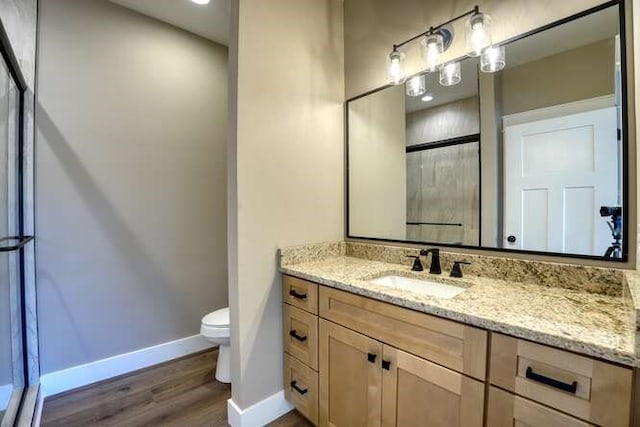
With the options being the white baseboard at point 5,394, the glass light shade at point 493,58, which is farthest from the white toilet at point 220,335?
the glass light shade at point 493,58

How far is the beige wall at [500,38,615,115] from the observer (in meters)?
1.20

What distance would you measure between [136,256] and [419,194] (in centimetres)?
210

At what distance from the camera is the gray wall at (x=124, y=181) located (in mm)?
1978

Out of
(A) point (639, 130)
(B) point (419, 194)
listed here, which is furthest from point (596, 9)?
(B) point (419, 194)

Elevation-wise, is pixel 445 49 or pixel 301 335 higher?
pixel 445 49

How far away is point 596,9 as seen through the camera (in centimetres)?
118

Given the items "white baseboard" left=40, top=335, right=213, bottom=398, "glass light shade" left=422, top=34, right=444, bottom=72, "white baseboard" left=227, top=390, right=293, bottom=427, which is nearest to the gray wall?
"white baseboard" left=40, top=335, right=213, bottom=398

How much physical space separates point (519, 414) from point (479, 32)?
5.07 feet

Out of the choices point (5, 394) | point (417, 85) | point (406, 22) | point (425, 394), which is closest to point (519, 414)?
point (425, 394)

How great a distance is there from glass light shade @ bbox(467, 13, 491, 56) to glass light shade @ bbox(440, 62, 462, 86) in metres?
0.12

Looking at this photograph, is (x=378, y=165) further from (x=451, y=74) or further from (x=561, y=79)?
(x=561, y=79)

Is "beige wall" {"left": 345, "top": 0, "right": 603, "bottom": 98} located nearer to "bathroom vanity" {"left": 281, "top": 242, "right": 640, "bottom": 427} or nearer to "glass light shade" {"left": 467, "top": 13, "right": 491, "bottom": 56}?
"glass light shade" {"left": 467, "top": 13, "right": 491, "bottom": 56}

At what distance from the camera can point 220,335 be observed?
2.03 m

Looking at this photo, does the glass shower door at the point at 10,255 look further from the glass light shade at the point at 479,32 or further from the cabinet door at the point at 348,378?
the glass light shade at the point at 479,32
